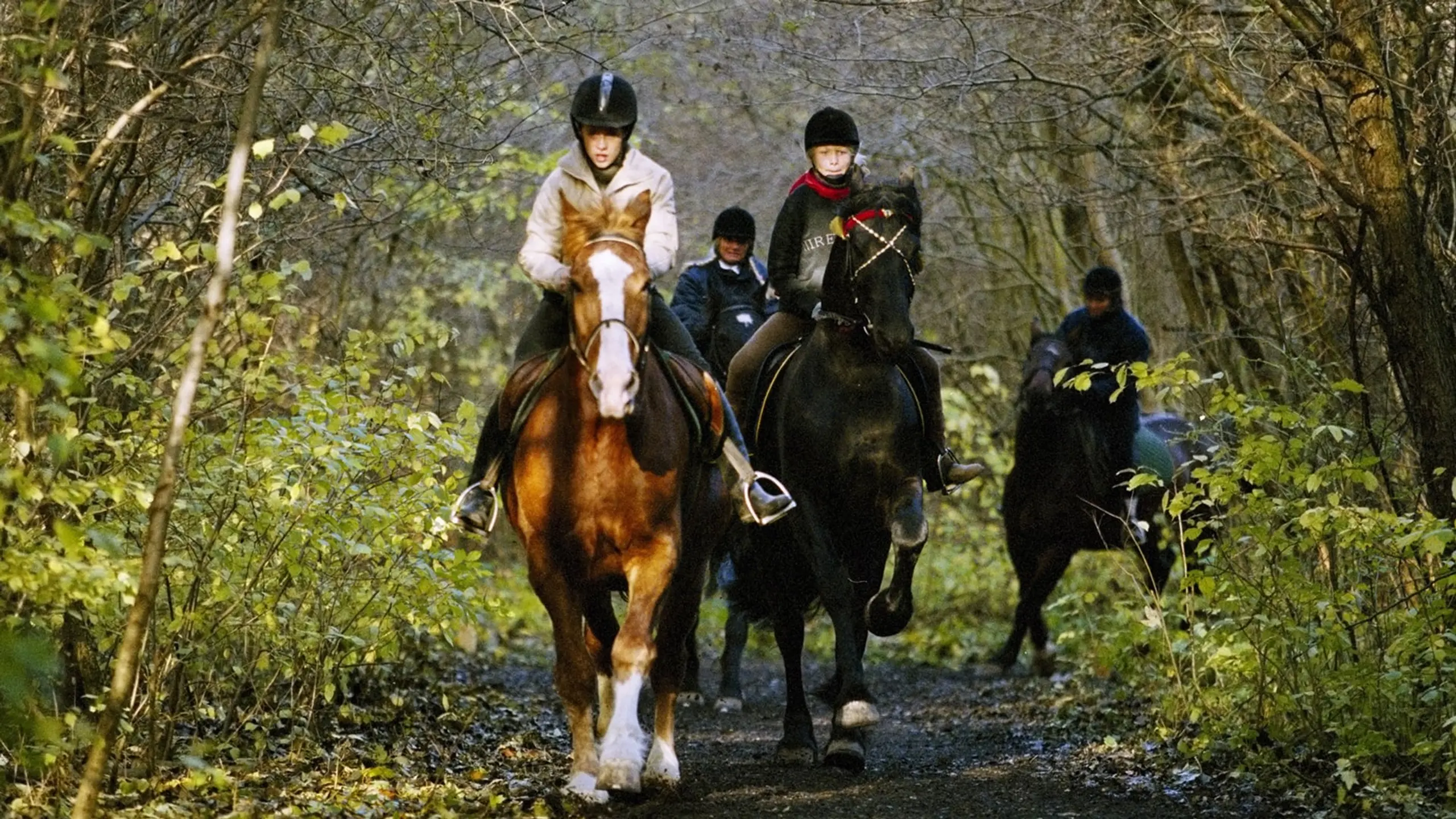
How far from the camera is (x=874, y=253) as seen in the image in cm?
938

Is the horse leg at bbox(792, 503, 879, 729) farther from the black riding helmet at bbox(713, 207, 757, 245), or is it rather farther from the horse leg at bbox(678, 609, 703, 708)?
the black riding helmet at bbox(713, 207, 757, 245)

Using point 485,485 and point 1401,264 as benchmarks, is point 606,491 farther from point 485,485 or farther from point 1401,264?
point 1401,264

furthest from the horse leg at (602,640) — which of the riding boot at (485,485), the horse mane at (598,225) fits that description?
the horse mane at (598,225)

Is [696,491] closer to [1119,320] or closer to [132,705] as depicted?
[132,705]

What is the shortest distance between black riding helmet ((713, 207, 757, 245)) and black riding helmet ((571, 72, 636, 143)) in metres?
6.12

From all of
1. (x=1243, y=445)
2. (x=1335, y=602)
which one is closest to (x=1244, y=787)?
(x=1335, y=602)

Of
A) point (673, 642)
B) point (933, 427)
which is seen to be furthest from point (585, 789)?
point (933, 427)

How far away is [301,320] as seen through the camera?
1430 cm

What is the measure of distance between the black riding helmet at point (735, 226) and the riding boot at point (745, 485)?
6.13 meters

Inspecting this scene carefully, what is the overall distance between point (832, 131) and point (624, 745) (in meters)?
4.69

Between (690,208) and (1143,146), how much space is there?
328 inches

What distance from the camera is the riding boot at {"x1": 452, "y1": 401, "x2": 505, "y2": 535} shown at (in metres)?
8.23

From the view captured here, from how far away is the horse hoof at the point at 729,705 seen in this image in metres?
13.5

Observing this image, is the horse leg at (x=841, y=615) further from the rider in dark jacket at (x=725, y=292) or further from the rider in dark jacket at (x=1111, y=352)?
the rider in dark jacket at (x=1111, y=352)
